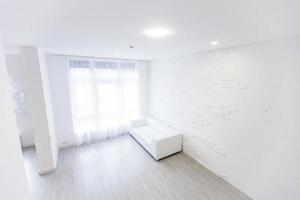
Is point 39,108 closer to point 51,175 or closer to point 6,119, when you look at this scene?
point 51,175

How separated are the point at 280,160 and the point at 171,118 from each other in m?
2.53

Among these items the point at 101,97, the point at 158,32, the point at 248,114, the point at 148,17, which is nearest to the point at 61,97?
the point at 101,97

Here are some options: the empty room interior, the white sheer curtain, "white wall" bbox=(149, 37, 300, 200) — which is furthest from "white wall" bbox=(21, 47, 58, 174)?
"white wall" bbox=(149, 37, 300, 200)

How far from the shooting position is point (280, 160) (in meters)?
2.07

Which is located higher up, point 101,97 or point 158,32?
point 158,32

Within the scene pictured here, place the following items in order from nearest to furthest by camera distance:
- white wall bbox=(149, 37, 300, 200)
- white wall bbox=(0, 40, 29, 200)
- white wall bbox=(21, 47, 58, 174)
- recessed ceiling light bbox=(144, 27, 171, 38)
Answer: white wall bbox=(0, 40, 29, 200) → recessed ceiling light bbox=(144, 27, 171, 38) → white wall bbox=(149, 37, 300, 200) → white wall bbox=(21, 47, 58, 174)

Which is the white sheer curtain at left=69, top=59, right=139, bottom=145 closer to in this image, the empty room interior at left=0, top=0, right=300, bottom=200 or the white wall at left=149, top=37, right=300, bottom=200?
the empty room interior at left=0, top=0, right=300, bottom=200

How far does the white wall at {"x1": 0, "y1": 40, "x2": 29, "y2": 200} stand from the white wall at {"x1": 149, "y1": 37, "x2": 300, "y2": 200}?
2.78 meters

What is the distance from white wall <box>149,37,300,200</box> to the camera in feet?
6.41

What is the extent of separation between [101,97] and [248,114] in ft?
11.8

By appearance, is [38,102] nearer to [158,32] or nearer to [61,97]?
[61,97]

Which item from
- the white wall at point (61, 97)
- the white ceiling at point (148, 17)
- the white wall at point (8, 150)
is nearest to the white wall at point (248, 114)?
the white ceiling at point (148, 17)

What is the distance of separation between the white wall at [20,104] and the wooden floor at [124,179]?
1.43 ft

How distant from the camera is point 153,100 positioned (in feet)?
16.8
